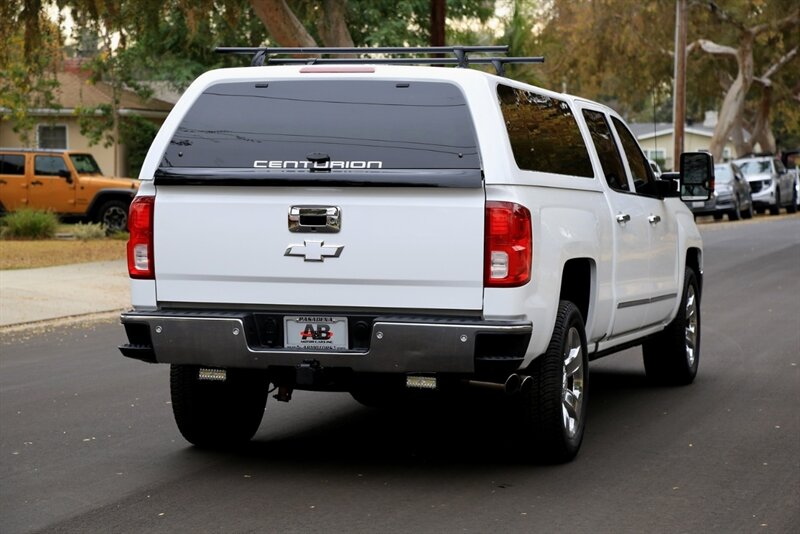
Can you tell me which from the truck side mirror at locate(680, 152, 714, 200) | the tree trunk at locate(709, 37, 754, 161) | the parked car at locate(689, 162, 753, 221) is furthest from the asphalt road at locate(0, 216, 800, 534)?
the tree trunk at locate(709, 37, 754, 161)

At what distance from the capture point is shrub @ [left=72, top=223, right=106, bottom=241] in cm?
2672

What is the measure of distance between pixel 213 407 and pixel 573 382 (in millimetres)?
1945

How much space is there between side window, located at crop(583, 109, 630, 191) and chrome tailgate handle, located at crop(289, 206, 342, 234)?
2.25 m

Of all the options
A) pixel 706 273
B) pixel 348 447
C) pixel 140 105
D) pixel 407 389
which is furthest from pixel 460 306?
pixel 140 105

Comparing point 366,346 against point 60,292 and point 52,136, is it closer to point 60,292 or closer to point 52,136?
point 60,292

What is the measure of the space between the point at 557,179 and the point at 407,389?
1366 mm

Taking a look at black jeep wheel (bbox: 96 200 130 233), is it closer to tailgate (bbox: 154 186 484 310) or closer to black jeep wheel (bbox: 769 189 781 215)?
tailgate (bbox: 154 186 484 310)

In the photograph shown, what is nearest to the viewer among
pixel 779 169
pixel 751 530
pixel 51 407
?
pixel 751 530

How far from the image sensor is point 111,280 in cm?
1895

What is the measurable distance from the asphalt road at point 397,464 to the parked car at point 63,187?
688 inches

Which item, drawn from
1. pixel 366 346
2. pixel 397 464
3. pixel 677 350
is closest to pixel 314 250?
pixel 366 346

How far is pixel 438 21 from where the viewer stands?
79.8 feet

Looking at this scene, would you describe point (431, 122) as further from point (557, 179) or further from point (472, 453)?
point (472, 453)

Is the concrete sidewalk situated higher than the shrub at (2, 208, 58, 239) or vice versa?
the concrete sidewalk
